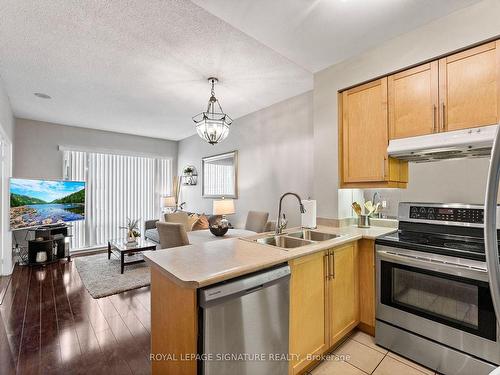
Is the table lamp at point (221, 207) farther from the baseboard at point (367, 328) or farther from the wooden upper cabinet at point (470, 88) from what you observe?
the wooden upper cabinet at point (470, 88)

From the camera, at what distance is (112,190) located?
5938mm

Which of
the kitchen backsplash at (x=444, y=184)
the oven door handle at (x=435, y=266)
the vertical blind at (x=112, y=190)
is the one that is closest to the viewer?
the oven door handle at (x=435, y=266)

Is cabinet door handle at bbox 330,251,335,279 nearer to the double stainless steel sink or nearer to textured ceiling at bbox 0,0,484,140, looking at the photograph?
the double stainless steel sink

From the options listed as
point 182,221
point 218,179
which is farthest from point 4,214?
point 218,179

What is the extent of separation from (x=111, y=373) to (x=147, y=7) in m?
2.75

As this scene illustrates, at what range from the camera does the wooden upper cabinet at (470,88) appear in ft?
5.98

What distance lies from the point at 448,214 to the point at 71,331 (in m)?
3.39

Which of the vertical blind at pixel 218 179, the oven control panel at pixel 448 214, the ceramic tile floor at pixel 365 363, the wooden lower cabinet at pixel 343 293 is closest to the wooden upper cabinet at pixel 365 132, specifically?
the oven control panel at pixel 448 214

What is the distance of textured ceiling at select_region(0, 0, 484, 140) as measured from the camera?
6.39 feet

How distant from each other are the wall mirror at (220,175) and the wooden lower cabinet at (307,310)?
10.9ft

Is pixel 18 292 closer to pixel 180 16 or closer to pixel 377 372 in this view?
pixel 180 16

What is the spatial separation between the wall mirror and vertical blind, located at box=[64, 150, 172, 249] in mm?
1619

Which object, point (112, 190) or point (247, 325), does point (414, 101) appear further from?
point (112, 190)

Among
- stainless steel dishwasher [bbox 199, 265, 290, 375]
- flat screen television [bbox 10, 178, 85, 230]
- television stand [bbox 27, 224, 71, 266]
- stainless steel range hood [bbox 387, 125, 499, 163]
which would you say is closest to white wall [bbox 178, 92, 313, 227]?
stainless steel range hood [bbox 387, 125, 499, 163]
